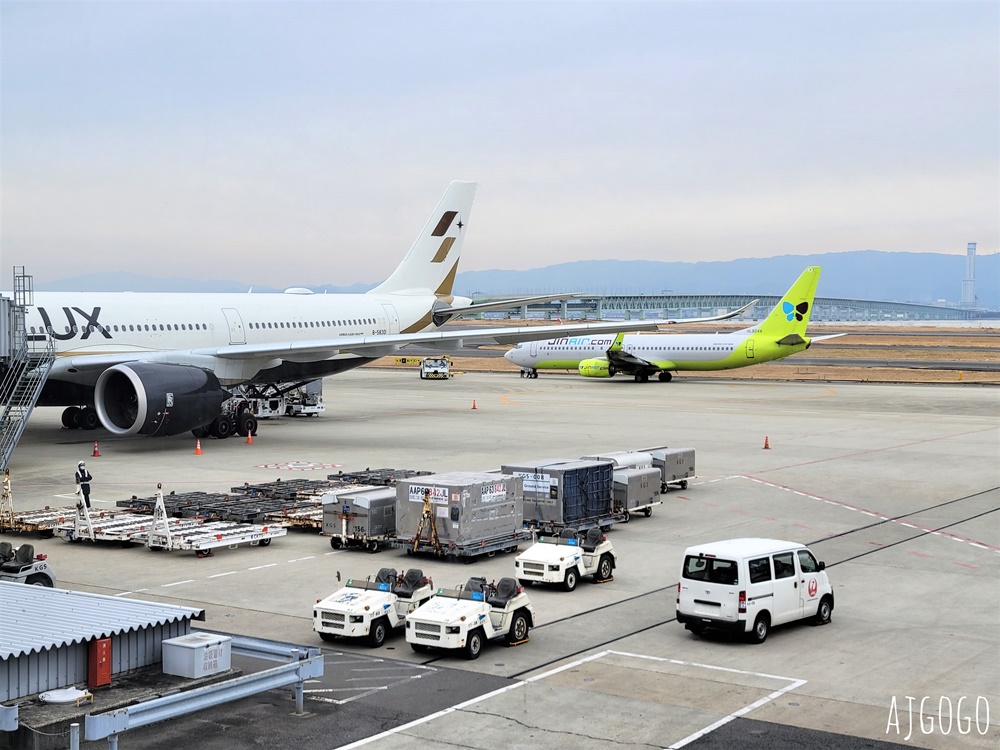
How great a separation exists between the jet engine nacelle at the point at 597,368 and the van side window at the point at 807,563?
6493cm

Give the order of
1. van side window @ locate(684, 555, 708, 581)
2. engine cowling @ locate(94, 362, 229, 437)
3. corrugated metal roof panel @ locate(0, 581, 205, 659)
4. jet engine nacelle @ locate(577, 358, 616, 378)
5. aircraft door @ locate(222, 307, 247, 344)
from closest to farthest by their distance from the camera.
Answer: corrugated metal roof panel @ locate(0, 581, 205, 659)
van side window @ locate(684, 555, 708, 581)
engine cowling @ locate(94, 362, 229, 437)
aircraft door @ locate(222, 307, 247, 344)
jet engine nacelle @ locate(577, 358, 616, 378)

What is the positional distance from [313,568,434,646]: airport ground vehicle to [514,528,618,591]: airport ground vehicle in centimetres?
314

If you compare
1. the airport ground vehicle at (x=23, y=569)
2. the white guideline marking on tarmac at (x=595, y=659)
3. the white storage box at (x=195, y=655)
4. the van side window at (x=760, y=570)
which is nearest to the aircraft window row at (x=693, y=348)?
the van side window at (x=760, y=570)

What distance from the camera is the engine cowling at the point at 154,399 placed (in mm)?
36969

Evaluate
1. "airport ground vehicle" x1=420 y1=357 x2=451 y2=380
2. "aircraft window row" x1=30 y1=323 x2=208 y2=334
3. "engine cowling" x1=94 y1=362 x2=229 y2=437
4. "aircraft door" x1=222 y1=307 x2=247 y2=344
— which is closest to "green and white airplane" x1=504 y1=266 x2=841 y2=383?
"airport ground vehicle" x1=420 y1=357 x2=451 y2=380

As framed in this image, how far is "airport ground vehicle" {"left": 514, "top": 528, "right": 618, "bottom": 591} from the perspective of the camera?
2098 cm

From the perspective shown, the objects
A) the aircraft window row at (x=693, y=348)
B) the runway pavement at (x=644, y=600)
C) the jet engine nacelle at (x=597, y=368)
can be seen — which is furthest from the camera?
the jet engine nacelle at (x=597, y=368)

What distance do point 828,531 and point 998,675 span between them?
1111 centimetres

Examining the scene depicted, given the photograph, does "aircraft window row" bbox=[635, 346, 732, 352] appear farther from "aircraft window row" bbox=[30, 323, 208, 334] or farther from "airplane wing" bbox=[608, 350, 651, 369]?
"aircraft window row" bbox=[30, 323, 208, 334]

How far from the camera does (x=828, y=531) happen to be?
1065 inches

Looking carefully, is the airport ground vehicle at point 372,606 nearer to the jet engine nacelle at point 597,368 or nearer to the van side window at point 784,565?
the van side window at point 784,565

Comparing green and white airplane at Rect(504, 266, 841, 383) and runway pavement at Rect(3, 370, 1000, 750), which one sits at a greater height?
green and white airplane at Rect(504, 266, 841, 383)

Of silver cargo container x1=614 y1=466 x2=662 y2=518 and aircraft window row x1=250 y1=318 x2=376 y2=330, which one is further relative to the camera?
aircraft window row x1=250 y1=318 x2=376 y2=330

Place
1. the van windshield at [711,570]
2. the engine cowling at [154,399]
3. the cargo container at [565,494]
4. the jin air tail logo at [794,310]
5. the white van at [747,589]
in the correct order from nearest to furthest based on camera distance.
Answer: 1. the white van at [747,589]
2. the van windshield at [711,570]
3. the cargo container at [565,494]
4. the engine cowling at [154,399]
5. the jin air tail logo at [794,310]
